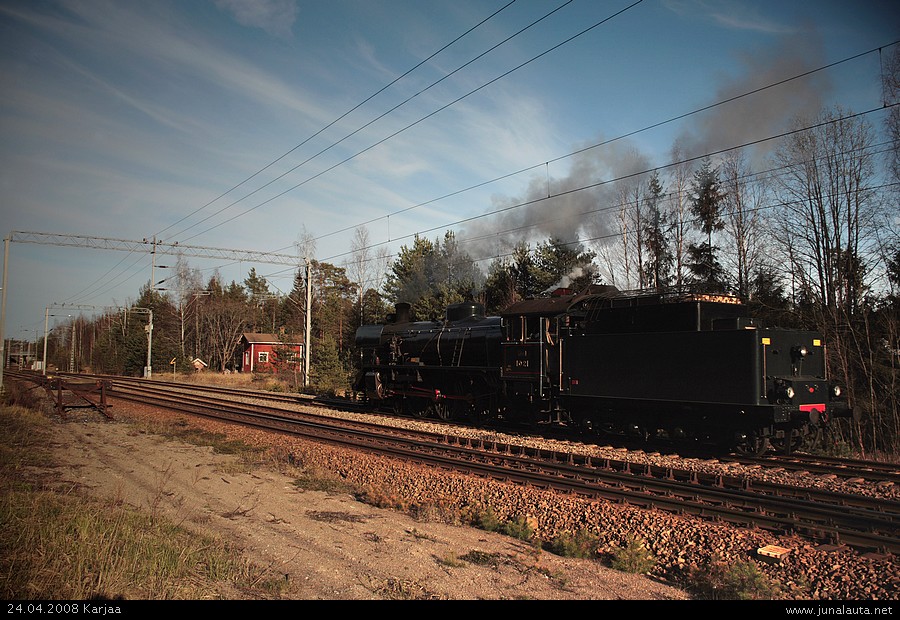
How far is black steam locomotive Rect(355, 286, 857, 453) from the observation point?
381 inches

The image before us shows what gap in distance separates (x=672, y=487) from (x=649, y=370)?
341cm

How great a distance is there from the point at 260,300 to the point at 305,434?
7124cm

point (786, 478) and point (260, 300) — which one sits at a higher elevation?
point (260, 300)

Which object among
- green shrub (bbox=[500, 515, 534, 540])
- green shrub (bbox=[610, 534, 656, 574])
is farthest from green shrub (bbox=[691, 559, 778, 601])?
green shrub (bbox=[500, 515, 534, 540])

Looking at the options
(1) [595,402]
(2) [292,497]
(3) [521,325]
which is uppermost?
(3) [521,325]

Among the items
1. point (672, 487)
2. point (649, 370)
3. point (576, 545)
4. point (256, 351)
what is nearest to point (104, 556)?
point (576, 545)

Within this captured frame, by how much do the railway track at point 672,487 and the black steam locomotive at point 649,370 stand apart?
1524mm

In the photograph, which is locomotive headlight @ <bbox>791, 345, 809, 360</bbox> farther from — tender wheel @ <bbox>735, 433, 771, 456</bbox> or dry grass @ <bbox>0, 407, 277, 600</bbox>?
dry grass @ <bbox>0, 407, 277, 600</bbox>

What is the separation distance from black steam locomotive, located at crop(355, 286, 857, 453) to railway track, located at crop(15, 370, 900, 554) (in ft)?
5.00

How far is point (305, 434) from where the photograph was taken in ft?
44.2

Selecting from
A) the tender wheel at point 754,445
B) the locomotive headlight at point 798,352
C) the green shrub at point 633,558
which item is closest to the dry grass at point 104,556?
the green shrub at point 633,558

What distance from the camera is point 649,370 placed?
428 inches
